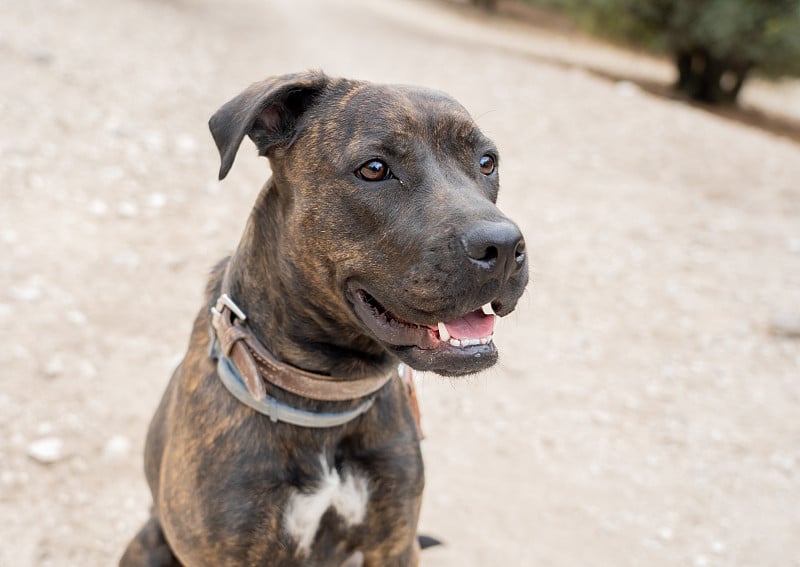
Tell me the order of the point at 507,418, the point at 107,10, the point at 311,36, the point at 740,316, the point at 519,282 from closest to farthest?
the point at 519,282 → the point at 507,418 → the point at 740,316 → the point at 107,10 → the point at 311,36

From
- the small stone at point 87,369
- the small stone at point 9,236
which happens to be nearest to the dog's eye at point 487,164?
the small stone at point 87,369

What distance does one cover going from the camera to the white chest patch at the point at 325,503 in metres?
2.69

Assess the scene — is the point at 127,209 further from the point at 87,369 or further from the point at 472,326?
the point at 472,326

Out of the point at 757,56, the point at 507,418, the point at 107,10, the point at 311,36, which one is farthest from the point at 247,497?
the point at 757,56

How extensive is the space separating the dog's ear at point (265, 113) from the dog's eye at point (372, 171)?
342mm

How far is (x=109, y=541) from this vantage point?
383 cm

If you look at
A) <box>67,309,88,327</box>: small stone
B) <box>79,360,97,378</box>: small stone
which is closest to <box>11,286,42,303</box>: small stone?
<box>67,309,88,327</box>: small stone

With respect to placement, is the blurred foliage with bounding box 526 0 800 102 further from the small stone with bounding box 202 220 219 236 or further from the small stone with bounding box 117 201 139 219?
the small stone with bounding box 117 201 139 219

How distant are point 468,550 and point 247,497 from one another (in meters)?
1.73

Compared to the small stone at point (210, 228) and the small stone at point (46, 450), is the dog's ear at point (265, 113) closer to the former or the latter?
the small stone at point (46, 450)

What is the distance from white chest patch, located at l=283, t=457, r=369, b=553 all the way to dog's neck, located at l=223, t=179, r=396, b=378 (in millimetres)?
362

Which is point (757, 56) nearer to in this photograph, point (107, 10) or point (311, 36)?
point (311, 36)

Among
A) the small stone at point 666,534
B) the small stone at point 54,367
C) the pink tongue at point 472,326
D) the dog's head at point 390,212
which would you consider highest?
the dog's head at point 390,212

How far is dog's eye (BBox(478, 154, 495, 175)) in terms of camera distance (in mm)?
2891
